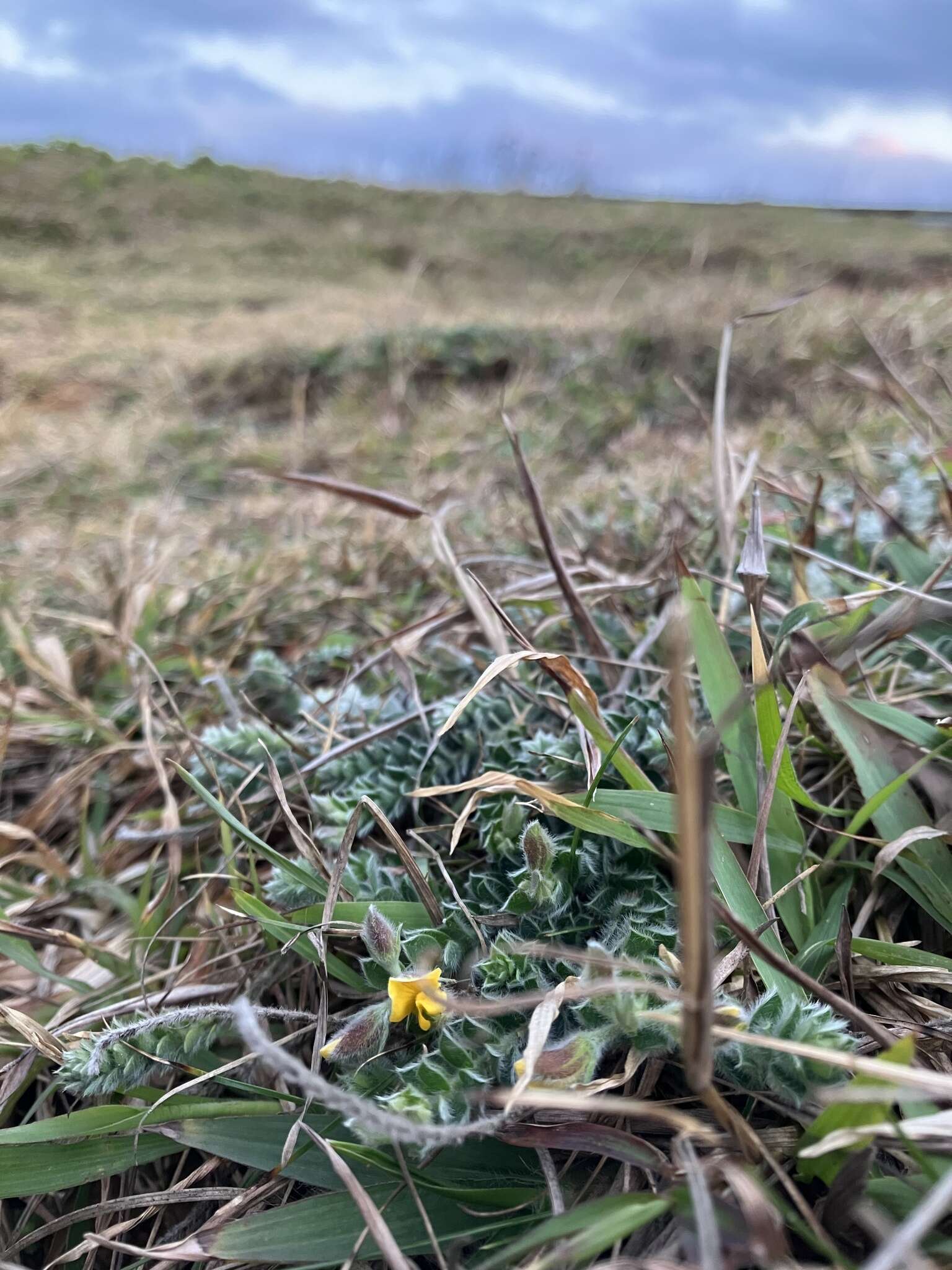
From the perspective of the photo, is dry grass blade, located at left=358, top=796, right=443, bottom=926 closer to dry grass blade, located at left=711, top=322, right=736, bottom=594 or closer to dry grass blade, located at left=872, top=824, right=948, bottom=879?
dry grass blade, located at left=872, top=824, right=948, bottom=879

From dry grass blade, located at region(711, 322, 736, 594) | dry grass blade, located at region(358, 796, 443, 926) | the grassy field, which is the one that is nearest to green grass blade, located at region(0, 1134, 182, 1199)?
the grassy field

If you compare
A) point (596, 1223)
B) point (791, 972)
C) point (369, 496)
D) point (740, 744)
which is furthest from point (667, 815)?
point (369, 496)

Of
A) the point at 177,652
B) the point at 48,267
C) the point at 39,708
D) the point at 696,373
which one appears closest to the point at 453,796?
the point at 177,652

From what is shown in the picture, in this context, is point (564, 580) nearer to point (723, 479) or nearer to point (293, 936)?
point (723, 479)

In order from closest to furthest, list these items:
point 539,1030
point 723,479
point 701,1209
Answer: point 701,1209 < point 539,1030 < point 723,479

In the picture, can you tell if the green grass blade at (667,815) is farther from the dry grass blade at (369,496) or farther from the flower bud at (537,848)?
the dry grass blade at (369,496)

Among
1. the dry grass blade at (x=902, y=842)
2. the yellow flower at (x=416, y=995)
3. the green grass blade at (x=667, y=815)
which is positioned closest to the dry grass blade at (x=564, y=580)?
the green grass blade at (x=667, y=815)
